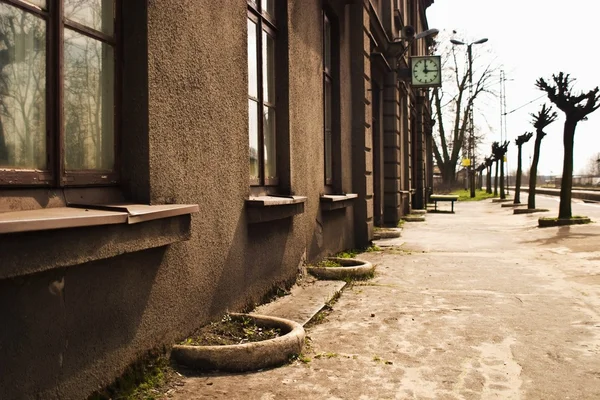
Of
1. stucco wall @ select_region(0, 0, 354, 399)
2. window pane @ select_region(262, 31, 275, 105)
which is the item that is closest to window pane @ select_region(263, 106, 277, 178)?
window pane @ select_region(262, 31, 275, 105)

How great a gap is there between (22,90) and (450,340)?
3.25 meters

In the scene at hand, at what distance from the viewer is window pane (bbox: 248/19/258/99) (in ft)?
18.1

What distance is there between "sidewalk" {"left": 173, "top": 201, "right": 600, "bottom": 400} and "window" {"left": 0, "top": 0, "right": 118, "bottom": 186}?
4.28 ft

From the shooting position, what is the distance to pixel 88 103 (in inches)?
124

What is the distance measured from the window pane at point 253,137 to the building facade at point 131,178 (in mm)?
19

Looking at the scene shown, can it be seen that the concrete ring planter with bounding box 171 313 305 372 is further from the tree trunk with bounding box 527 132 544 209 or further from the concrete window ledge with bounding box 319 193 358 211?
the tree trunk with bounding box 527 132 544 209

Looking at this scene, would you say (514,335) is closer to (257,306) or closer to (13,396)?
(257,306)

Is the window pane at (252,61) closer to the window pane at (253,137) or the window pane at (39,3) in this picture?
the window pane at (253,137)

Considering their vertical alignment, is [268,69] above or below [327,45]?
below

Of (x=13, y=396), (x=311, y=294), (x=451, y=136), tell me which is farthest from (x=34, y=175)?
(x=451, y=136)

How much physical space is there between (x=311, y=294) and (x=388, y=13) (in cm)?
1034

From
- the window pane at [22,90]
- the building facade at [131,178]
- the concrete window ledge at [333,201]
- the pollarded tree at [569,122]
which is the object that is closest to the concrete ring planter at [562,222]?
the pollarded tree at [569,122]

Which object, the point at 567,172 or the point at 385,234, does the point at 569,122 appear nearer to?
the point at 567,172

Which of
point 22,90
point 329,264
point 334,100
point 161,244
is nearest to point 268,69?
point 329,264
